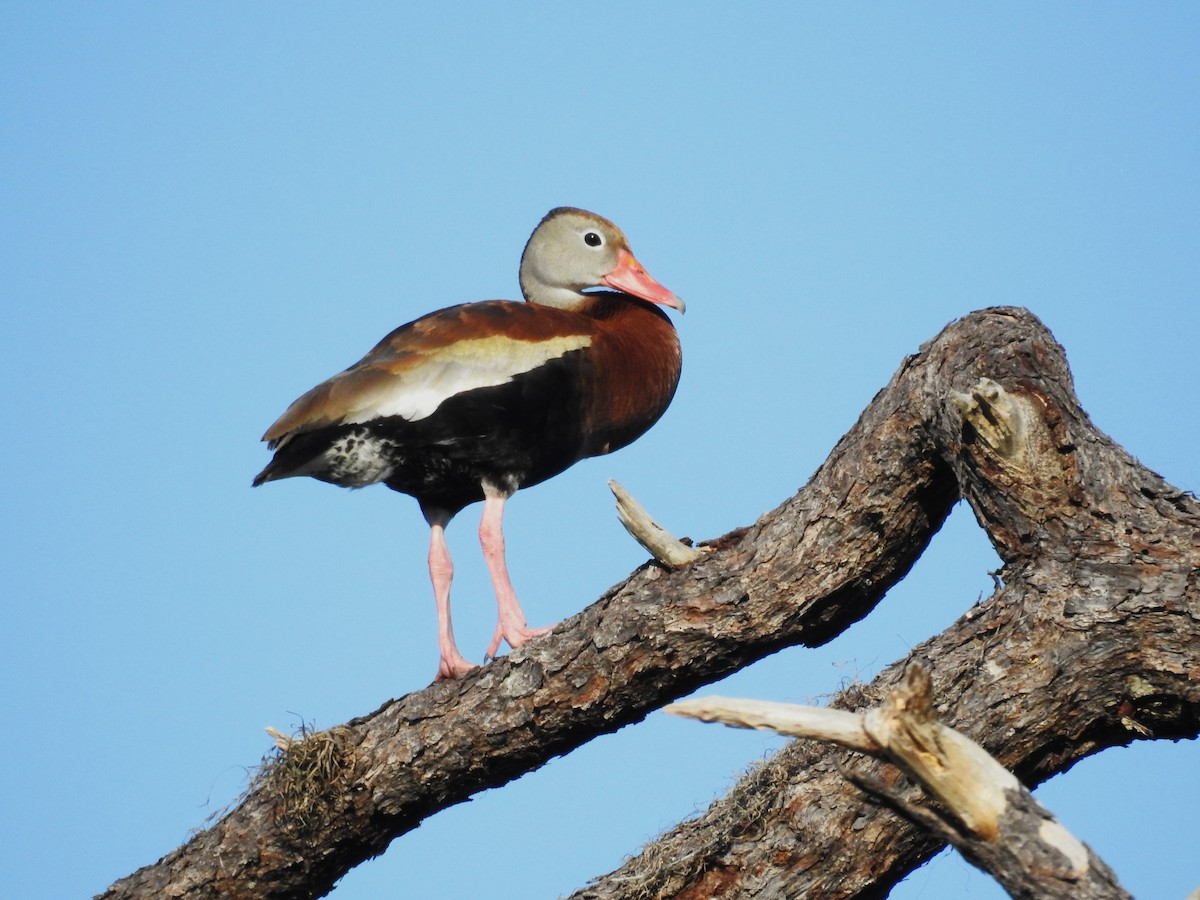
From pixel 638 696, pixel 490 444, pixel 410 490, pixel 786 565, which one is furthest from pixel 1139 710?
pixel 410 490

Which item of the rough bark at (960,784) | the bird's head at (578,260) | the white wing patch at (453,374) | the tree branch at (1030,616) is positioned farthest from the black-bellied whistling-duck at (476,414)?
the rough bark at (960,784)

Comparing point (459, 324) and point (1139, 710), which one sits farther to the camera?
point (459, 324)

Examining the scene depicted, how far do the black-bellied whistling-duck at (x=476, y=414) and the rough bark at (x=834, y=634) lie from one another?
0.54 m

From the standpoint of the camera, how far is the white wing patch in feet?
17.4

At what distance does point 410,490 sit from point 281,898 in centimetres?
173

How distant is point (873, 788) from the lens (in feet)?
8.75

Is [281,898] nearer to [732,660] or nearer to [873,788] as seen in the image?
[732,660]

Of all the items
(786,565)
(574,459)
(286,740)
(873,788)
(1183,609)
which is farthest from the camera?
(574,459)

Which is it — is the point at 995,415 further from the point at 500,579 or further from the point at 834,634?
the point at 500,579

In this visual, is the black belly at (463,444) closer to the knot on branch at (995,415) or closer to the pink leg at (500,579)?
the pink leg at (500,579)

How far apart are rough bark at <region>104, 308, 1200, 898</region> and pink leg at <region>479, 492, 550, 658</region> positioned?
71 cm

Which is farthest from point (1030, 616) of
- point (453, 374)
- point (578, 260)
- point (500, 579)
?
point (578, 260)

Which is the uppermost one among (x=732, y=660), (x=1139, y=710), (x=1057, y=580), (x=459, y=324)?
(x=459, y=324)

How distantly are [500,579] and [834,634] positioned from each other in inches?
62.7
